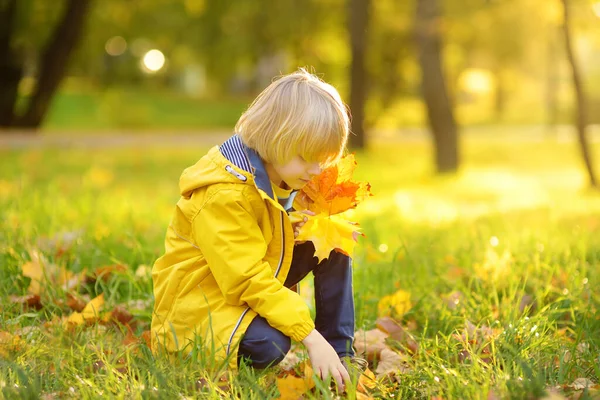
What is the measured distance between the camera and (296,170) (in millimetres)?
2271

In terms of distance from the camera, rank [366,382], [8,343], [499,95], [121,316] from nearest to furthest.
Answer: [366,382] < [8,343] < [121,316] < [499,95]

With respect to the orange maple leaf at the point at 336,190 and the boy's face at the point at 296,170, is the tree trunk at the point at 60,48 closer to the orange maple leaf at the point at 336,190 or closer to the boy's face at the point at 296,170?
the orange maple leaf at the point at 336,190

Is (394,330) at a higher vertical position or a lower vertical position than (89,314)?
lower

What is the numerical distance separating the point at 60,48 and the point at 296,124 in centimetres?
1070

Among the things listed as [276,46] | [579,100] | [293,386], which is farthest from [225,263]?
[276,46]

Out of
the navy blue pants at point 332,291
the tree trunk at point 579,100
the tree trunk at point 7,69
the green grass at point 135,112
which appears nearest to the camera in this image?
the navy blue pants at point 332,291

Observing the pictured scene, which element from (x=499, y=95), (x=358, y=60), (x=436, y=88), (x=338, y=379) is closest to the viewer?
(x=338, y=379)

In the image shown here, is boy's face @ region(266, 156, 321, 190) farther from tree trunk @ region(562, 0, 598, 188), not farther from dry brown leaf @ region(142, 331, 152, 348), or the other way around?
tree trunk @ region(562, 0, 598, 188)

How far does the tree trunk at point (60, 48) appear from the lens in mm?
11812

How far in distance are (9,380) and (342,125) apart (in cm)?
118

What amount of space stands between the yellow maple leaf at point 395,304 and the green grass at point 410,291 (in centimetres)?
3

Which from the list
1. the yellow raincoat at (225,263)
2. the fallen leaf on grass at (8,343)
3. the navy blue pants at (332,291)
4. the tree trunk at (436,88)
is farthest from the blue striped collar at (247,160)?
the tree trunk at (436,88)

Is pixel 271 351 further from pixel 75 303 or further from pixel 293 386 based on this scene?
pixel 75 303

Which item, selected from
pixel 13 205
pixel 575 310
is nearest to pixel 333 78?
pixel 13 205
